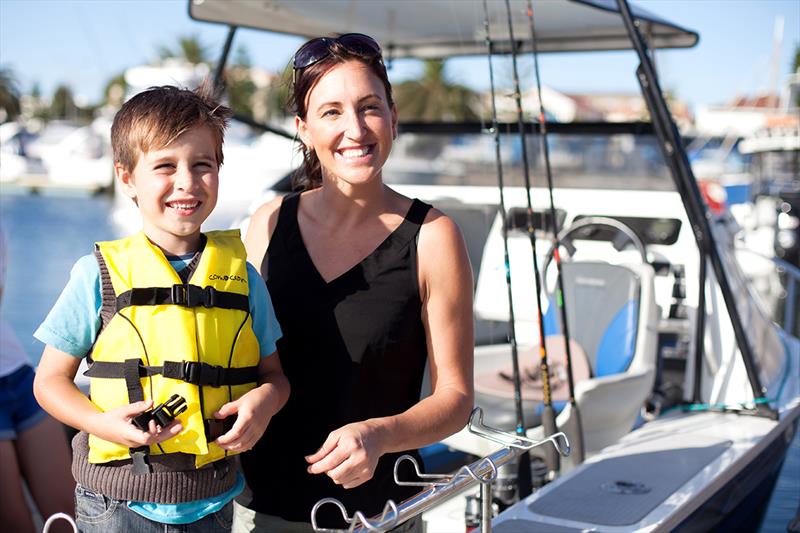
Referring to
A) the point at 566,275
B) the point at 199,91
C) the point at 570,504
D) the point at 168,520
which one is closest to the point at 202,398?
the point at 168,520

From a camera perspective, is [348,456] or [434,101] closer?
[348,456]

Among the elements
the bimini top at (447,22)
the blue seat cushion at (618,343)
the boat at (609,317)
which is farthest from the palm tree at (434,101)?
the blue seat cushion at (618,343)

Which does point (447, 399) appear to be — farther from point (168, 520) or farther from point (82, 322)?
point (82, 322)

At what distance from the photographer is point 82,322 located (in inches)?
70.1

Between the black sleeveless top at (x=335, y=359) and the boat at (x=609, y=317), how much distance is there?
99cm

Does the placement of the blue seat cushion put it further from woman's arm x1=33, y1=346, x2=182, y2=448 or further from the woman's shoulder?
woman's arm x1=33, y1=346, x2=182, y2=448

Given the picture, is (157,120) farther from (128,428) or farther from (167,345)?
(128,428)

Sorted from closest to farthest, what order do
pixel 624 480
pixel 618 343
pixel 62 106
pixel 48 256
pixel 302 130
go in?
pixel 302 130, pixel 624 480, pixel 618 343, pixel 48 256, pixel 62 106

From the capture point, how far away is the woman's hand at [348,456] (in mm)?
1662

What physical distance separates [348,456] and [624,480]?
1965 millimetres

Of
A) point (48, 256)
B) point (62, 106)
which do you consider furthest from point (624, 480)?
point (62, 106)

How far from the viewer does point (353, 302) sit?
1.98 meters

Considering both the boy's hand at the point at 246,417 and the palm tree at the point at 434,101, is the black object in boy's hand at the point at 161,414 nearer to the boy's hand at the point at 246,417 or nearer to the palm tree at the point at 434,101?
the boy's hand at the point at 246,417

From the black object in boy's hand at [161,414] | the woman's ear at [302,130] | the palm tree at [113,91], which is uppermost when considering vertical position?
the palm tree at [113,91]
